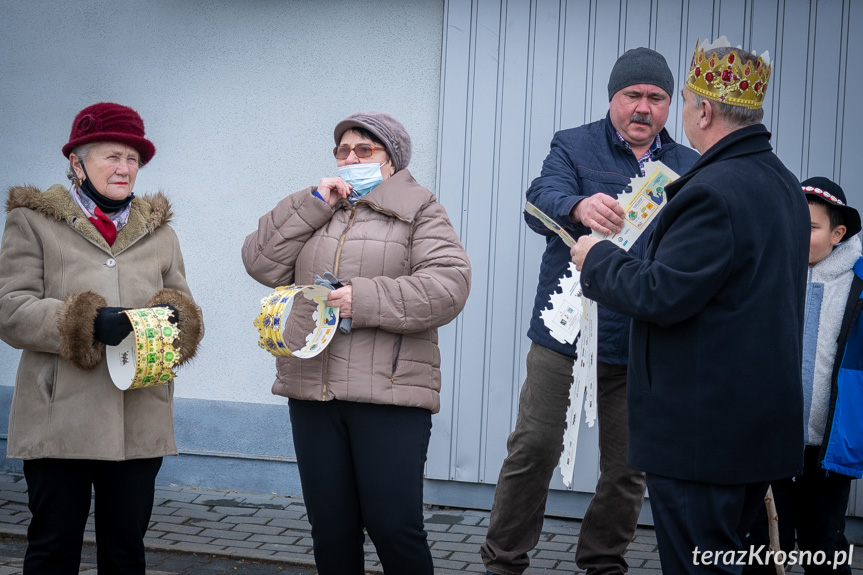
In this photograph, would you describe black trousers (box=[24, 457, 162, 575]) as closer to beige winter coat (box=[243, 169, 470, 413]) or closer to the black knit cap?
beige winter coat (box=[243, 169, 470, 413])

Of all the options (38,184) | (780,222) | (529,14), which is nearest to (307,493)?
(780,222)

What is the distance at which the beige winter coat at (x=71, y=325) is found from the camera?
3512 millimetres

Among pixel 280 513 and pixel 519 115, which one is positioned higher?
pixel 519 115

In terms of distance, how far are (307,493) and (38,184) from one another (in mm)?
3932

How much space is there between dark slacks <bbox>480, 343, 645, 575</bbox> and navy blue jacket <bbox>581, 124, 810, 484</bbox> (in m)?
1.25

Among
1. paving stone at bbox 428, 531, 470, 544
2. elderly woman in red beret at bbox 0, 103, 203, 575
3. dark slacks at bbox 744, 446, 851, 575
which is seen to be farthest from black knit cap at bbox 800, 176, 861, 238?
elderly woman in red beret at bbox 0, 103, 203, 575

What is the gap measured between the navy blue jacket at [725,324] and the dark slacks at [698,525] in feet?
0.17

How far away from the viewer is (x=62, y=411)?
3.57 m

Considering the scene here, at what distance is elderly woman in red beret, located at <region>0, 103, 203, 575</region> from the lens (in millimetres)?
3521

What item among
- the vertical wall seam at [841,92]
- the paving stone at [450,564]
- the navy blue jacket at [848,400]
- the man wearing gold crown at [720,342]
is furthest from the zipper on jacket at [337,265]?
the vertical wall seam at [841,92]

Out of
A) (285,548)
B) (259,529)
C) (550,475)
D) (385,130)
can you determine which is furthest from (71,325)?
(259,529)

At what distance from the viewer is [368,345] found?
3496 mm

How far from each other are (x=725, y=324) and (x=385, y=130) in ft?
4.82

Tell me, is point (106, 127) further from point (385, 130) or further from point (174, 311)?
point (385, 130)
